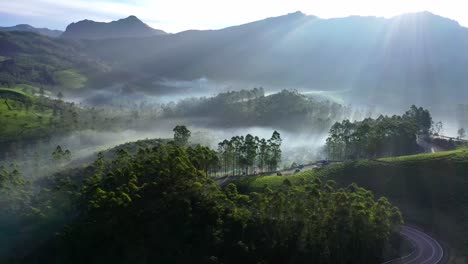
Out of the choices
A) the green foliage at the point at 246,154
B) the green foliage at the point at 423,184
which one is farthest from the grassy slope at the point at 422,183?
the green foliage at the point at 246,154

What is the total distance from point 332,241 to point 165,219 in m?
27.0

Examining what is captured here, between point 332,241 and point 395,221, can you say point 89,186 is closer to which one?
point 332,241

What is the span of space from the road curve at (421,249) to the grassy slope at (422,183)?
3933 millimetres

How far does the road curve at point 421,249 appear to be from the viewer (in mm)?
65262

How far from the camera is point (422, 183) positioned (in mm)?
91625

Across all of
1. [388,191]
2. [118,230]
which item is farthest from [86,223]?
[388,191]

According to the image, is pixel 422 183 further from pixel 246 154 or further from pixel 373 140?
pixel 246 154

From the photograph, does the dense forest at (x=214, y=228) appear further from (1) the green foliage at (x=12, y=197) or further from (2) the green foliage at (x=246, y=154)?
(2) the green foliage at (x=246, y=154)

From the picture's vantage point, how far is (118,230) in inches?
2351

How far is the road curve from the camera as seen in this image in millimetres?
65262

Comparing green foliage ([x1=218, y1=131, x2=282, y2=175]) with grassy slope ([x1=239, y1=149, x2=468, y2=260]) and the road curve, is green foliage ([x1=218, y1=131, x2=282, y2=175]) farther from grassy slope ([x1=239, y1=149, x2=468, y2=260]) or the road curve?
the road curve

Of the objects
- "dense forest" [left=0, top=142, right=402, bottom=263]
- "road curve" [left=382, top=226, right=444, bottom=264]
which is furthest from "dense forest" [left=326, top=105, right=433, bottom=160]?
"dense forest" [left=0, top=142, right=402, bottom=263]

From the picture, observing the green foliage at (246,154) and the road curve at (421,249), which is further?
the green foliage at (246,154)

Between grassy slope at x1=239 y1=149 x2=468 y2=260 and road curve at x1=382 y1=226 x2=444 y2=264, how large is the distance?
3933mm
